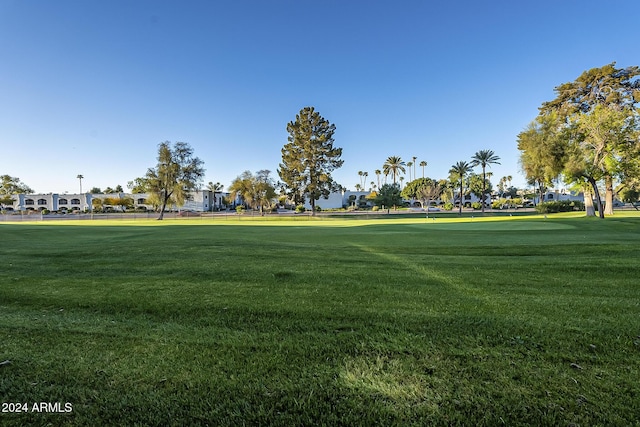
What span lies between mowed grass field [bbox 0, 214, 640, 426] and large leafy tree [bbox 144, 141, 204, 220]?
54.7 metres

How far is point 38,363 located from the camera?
10.8 ft

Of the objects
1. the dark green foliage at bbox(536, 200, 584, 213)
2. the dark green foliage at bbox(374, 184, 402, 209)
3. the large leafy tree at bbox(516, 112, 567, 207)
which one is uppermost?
the large leafy tree at bbox(516, 112, 567, 207)

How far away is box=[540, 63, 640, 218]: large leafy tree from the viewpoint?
95.6 feet

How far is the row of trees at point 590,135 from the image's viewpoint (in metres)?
29.2

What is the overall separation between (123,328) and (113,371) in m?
1.26

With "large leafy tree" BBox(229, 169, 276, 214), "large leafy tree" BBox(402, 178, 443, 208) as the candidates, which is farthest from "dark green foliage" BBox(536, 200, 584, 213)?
"large leafy tree" BBox(229, 169, 276, 214)

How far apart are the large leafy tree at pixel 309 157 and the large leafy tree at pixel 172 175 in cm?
1681

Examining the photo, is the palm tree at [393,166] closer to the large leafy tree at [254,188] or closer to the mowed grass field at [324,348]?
the large leafy tree at [254,188]

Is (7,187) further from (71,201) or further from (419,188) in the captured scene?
(419,188)

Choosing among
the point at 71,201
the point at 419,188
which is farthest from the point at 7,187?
the point at 419,188

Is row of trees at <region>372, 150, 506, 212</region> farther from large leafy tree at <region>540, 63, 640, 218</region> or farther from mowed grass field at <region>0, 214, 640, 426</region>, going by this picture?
mowed grass field at <region>0, 214, 640, 426</region>

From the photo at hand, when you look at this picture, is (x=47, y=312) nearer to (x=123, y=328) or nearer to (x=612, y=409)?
(x=123, y=328)

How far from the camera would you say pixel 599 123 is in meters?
29.1

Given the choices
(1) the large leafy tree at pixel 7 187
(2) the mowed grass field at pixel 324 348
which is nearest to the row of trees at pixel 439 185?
(2) the mowed grass field at pixel 324 348
